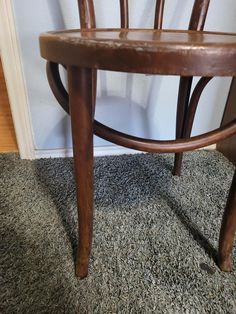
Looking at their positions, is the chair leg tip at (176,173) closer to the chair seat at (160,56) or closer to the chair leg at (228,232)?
the chair leg at (228,232)

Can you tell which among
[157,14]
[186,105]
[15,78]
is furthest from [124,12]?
[15,78]

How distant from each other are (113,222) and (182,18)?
685mm

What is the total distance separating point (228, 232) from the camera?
532 mm

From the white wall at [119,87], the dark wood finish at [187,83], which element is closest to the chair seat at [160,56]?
the dark wood finish at [187,83]

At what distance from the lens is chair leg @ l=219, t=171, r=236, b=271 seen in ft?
1.64

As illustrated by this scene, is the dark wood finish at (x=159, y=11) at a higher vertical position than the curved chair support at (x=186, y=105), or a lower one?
higher

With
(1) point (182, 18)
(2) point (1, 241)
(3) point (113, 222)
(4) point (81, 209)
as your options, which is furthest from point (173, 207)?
(1) point (182, 18)

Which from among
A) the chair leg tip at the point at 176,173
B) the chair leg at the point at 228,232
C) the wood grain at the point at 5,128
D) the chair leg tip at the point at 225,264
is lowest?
the wood grain at the point at 5,128

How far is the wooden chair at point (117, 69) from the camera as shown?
11.7 inches

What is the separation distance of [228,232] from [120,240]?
26 cm

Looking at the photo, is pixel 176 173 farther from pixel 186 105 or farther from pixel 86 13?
pixel 86 13

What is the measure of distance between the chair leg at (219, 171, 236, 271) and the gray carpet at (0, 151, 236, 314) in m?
0.03

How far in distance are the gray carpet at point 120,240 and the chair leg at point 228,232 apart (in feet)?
0.09

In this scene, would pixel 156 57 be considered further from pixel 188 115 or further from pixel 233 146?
pixel 233 146
